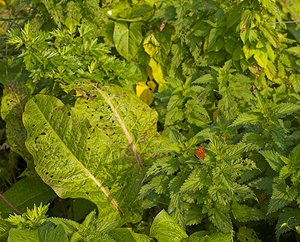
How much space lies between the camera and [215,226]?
2.87 m

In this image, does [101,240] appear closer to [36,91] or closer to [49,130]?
[49,130]

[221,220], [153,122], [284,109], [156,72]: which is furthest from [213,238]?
[156,72]

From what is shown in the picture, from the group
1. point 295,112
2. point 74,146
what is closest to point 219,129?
point 295,112

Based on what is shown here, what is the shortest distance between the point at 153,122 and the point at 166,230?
0.84 meters

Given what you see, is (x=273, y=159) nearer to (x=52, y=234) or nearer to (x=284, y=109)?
(x=284, y=109)

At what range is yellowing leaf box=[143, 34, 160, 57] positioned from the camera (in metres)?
3.68

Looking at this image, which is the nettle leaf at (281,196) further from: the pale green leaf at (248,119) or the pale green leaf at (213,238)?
the pale green leaf at (248,119)

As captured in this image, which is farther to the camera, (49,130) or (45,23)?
(45,23)

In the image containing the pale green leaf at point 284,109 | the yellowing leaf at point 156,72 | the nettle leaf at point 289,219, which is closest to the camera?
the nettle leaf at point 289,219

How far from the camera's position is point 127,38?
3.75 metres

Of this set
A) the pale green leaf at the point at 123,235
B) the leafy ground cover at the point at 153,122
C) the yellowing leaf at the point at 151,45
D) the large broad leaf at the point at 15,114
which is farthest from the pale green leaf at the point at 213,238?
the yellowing leaf at the point at 151,45

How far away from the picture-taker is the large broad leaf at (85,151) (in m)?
3.20

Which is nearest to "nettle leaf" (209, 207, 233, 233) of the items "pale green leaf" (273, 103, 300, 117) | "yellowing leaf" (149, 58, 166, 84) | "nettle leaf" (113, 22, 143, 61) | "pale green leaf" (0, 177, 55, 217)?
"pale green leaf" (273, 103, 300, 117)

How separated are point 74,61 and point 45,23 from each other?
522mm
